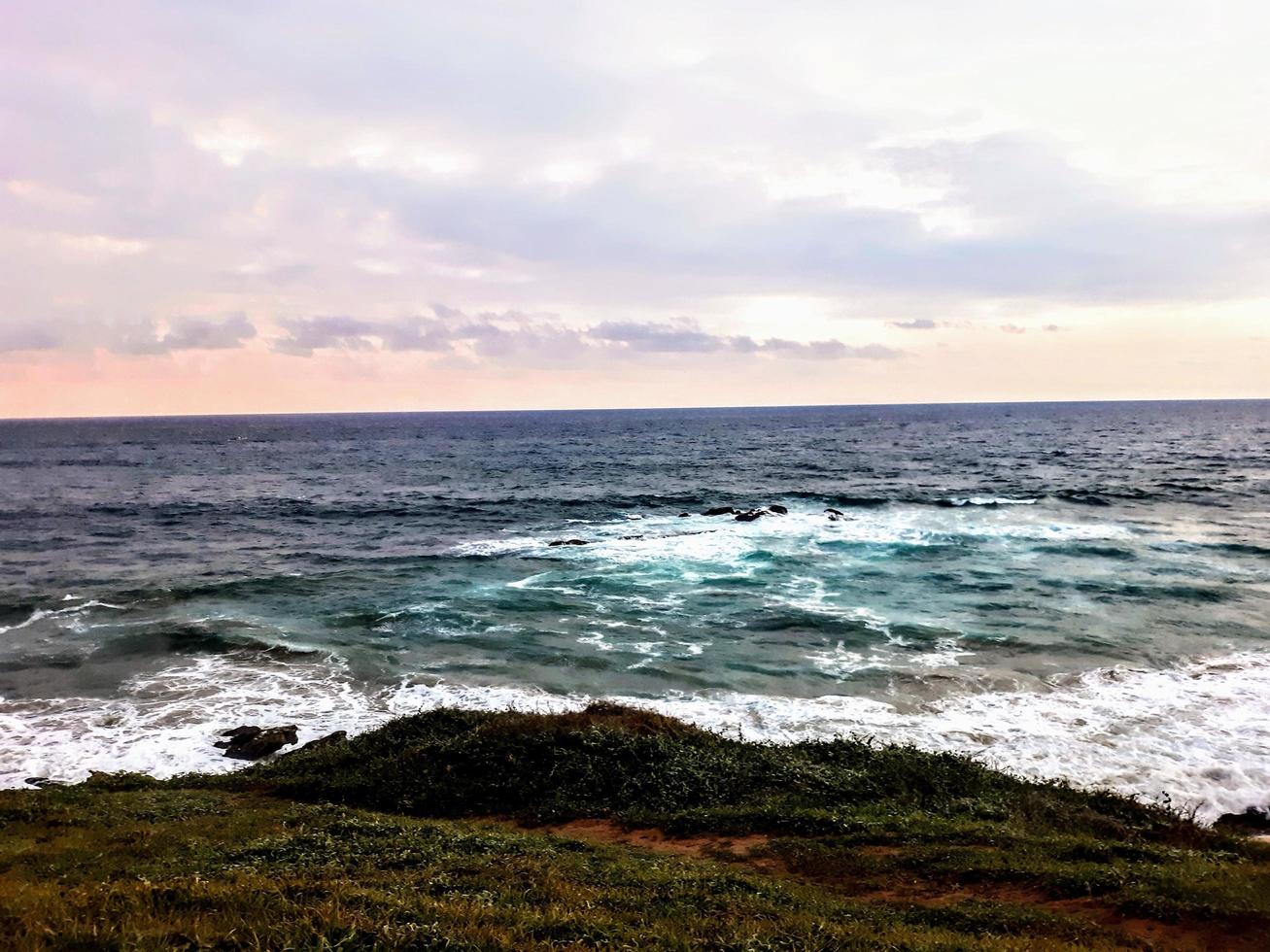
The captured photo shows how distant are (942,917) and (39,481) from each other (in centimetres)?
10878

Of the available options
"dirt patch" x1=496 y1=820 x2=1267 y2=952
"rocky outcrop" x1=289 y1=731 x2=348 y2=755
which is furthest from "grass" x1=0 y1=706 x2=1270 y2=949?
"rocky outcrop" x1=289 y1=731 x2=348 y2=755

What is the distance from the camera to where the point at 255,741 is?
2033cm

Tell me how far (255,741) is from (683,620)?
A: 17.1m

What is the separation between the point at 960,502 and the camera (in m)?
63.4

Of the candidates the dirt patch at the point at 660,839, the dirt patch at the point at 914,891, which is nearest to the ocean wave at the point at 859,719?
the dirt patch at the point at 660,839

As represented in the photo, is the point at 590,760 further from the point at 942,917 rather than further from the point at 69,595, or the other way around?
the point at 69,595

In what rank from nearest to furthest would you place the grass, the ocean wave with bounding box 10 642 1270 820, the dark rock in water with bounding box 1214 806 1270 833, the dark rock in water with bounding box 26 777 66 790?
the grass → the dark rock in water with bounding box 1214 806 1270 833 → the dark rock in water with bounding box 26 777 66 790 → the ocean wave with bounding box 10 642 1270 820

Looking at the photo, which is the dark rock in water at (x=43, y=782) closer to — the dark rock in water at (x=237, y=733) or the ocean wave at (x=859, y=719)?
the ocean wave at (x=859, y=719)

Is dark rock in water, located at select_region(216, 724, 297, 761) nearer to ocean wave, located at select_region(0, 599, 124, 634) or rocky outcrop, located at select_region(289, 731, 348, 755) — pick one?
rocky outcrop, located at select_region(289, 731, 348, 755)

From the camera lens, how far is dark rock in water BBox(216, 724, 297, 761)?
20016mm

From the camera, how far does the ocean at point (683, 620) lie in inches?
824

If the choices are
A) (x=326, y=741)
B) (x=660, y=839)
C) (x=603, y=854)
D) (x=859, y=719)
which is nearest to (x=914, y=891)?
(x=660, y=839)

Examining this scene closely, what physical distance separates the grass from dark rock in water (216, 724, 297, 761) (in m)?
1.98

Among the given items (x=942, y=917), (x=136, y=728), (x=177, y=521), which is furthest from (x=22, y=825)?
(x=177, y=521)
